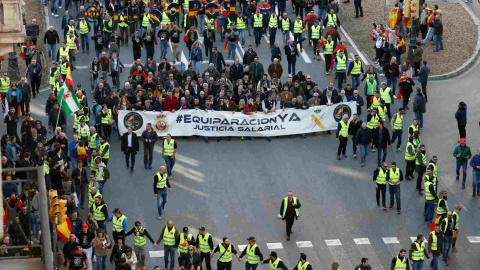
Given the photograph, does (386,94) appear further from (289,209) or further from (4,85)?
(4,85)

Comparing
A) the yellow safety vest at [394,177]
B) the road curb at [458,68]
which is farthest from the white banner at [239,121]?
the road curb at [458,68]

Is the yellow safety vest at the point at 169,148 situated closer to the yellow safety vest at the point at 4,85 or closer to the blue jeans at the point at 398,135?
the blue jeans at the point at 398,135

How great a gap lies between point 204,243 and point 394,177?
6.24 m

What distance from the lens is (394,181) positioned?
30781mm

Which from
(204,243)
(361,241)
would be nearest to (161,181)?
(204,243)

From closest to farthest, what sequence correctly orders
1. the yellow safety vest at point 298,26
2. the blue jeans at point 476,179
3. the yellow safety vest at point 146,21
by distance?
the blue jeans at point 476,179 → the yellow safety vest at point 298,26 → the yellow safety vest at point 146,21

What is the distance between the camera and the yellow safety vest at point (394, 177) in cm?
3061

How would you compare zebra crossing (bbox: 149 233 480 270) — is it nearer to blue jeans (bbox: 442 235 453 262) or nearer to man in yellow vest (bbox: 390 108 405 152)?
blue jeans (bbox: 442 235 453 262)

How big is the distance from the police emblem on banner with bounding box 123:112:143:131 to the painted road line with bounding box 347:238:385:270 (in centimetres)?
898

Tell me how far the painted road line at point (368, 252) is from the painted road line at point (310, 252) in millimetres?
1193

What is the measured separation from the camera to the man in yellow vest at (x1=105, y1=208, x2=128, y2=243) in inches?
1097

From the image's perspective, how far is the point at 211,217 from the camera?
101 ft

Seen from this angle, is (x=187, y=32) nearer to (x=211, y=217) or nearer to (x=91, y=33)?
(x=91, y=33)

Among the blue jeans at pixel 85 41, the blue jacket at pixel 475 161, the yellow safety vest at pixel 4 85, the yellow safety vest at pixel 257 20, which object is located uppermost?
the yellow safety vest at pixel 257 20
